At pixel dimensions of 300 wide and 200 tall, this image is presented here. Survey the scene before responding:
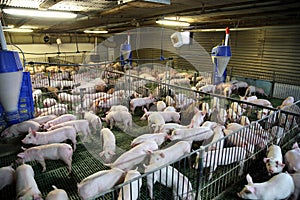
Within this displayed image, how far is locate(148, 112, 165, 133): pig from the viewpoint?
3.86 meters

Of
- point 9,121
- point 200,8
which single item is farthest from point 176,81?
point 9,121

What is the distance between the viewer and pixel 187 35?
11289 millimetres

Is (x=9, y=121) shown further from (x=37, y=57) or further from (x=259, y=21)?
(x=37, y=57)

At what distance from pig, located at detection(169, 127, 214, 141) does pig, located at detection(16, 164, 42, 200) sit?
79.4 inches

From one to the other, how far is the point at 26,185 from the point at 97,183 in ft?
2.64

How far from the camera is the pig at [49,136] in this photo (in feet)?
10.6

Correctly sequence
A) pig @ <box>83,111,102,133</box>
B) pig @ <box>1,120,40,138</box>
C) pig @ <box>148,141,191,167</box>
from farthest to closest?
pig @ <box>83,111,102,133</box> → pig @ <box>1,120,40,138</box> → pig @ <box>148,141,191,167</box>

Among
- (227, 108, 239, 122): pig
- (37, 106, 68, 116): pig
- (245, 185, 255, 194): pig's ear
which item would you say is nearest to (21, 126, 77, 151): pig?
(37, 106, 68, 116): pig

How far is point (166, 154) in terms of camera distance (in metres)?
2.74

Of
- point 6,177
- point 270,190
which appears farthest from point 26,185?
point 270,190

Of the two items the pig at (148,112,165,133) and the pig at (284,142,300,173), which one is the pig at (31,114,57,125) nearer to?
the pig at (148,112,165,133)

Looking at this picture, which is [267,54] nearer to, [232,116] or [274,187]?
[232,116]

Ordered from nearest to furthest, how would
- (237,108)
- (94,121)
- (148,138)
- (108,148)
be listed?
(108,148), (148,138), (94,121), (237,108)

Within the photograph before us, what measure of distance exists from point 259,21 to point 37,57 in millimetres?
13376
